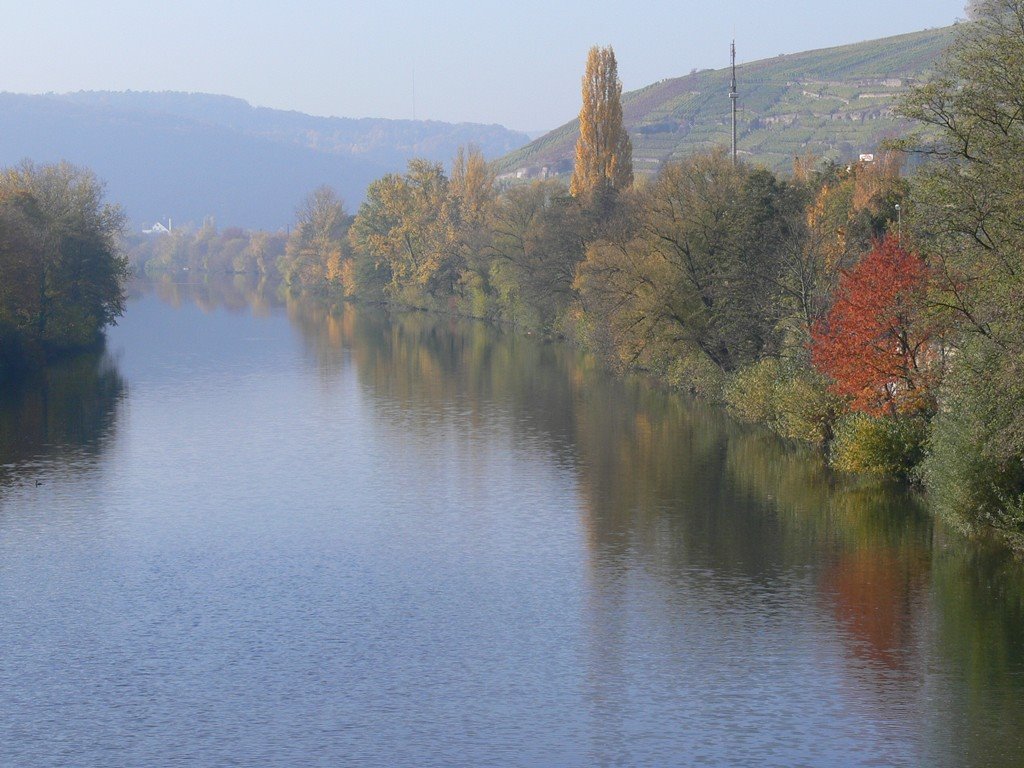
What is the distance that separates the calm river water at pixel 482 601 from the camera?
71.9 ft

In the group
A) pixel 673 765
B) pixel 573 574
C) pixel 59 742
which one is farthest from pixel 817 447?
pixel 59 742

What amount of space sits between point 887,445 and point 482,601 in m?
16.4

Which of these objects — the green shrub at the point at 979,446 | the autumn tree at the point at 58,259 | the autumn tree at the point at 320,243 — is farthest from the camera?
the autumn tree at the point at 320,243

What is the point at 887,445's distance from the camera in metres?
39.4

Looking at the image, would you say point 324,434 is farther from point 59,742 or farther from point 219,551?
point 59,742

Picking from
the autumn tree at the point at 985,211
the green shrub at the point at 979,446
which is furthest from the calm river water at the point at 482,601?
the autumn tree at the point at 985,211

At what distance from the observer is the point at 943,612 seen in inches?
1105

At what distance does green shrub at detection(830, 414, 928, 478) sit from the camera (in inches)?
1540

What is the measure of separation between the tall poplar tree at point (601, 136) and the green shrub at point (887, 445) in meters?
49.1

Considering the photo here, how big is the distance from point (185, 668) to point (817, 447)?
27129mm

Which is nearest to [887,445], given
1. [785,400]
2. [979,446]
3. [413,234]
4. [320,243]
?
[785,400]

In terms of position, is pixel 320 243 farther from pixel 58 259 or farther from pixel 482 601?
pixel 482 601

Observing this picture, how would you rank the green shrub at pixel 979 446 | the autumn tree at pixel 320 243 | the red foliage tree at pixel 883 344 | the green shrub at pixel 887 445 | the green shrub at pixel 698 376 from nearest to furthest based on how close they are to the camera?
the green shrub at pixel 979 446 → the red foliage tree at pixel 883 344 → the green shrub at pixel 887 445 → the green shrub at pixel 698 376 → the autumn tree at pixel 320 243

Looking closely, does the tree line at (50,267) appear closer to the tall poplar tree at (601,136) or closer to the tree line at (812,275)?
the tree line at (812,275)
